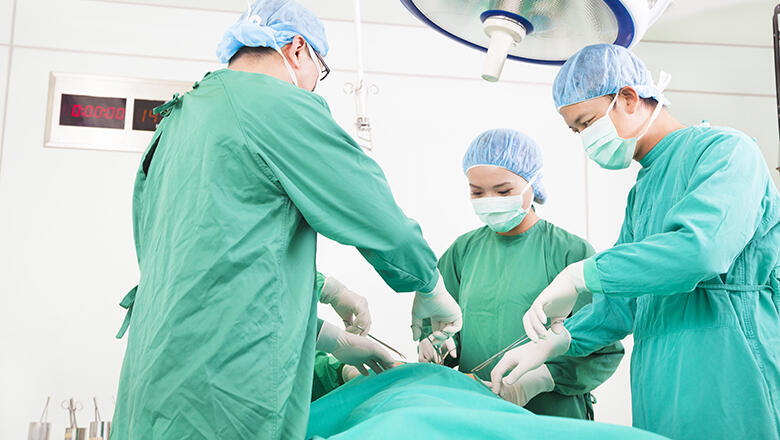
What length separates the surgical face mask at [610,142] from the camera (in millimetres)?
1536

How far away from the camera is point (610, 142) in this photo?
5.05 feet

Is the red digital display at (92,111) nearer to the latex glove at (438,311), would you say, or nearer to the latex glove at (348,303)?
the latex glove at (348,303)

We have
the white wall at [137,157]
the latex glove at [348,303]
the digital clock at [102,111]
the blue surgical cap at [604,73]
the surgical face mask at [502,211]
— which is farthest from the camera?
the digital clock at [102,111]

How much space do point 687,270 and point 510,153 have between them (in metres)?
0.95

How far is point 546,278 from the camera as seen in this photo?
6.49 feet

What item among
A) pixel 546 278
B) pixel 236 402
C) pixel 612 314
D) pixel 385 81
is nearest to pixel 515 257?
Result: pixel 546 278

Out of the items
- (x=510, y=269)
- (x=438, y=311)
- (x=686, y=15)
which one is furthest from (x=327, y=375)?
(x=686, y=15)

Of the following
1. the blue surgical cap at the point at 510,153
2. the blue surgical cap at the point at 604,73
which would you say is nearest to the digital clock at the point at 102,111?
the blue surgical cap at the point at 510,153

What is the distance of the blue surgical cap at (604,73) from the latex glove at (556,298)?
16.4 inches

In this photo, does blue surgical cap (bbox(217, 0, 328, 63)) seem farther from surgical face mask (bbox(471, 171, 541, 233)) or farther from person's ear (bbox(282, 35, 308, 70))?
surgical face mask (bbox(471, 171, 541, 233))

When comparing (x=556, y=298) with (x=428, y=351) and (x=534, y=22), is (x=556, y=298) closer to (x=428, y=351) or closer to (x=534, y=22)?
(x=428, y=351)

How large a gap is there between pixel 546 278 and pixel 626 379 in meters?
1.39

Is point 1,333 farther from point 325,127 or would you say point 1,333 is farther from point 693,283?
point 693,283

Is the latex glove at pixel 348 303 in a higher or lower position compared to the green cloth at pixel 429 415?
higher
